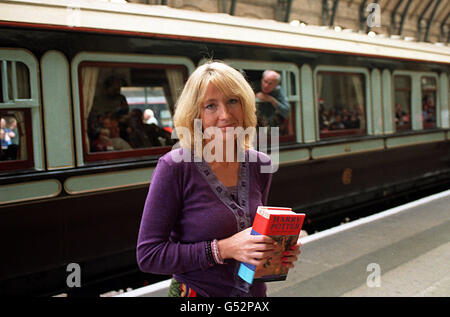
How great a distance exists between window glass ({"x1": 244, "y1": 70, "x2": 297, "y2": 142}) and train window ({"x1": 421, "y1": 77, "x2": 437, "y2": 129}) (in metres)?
3.83

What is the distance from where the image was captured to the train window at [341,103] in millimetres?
6199

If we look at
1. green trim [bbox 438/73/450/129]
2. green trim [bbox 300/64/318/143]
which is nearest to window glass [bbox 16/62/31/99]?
green trim [bbox 300/64/318/143]

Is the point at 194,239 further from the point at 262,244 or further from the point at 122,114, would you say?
the point at 122,114

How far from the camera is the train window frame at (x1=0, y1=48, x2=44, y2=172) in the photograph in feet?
11.4

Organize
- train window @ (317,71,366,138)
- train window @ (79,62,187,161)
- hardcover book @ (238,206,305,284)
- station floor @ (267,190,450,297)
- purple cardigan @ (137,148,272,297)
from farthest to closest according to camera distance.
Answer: train window @ (317,71,366,138) < train window @ (79,62,187,161) < station floor @ (267,190,450,297) < purple cardigan @ (137,148,272,297) < hardcover book @ (238,206,305,284)

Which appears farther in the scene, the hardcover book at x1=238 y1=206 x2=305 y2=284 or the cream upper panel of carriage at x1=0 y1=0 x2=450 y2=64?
the cream upper panel of carriage at x1=0 y1=0 x2=450 y2=64

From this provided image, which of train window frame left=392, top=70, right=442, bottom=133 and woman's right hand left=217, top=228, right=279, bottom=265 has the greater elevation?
train window frame left=392, top=70, right=442, bottom=133

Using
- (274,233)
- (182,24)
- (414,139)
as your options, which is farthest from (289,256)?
(414,139)

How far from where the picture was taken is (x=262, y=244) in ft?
4.43

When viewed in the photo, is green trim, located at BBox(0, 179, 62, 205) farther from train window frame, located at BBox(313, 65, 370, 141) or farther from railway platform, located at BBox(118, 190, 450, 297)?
train window frame, located at BBox(313, 65, 370, 141)

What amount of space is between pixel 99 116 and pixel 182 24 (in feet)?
4.26

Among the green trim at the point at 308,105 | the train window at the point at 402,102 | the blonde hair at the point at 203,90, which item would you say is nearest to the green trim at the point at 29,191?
the blonde hair at the point at 203,90

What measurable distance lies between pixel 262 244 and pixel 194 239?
28 centimetres

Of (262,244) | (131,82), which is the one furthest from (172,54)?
(262,244)
